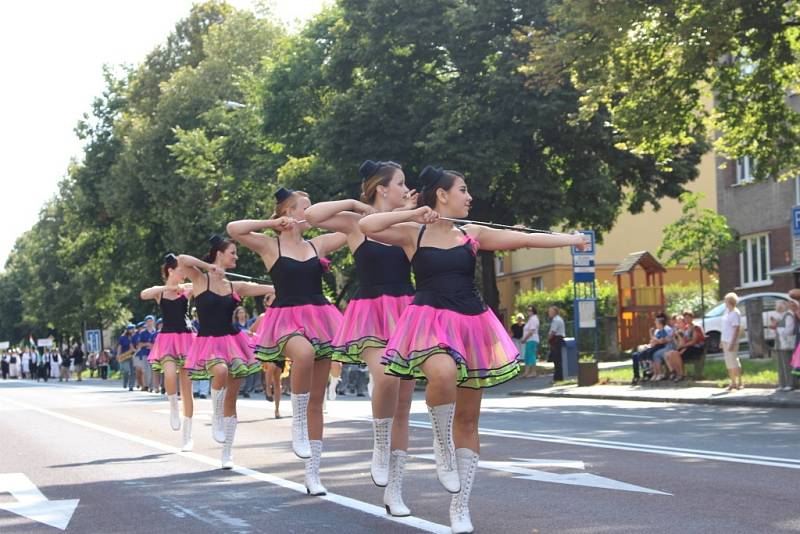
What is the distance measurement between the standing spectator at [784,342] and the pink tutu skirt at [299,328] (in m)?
14.3

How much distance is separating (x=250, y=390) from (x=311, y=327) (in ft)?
72.2

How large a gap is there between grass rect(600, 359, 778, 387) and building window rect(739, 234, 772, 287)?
46.3ft

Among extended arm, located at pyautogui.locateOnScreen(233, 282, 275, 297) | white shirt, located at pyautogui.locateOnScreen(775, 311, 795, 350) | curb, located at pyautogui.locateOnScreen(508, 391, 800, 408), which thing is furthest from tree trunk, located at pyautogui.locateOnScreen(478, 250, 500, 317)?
extended arm, located at pyautogui.locateOnScreen(233, 282, 275, 297)

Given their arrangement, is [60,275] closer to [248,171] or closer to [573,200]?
[248,171]

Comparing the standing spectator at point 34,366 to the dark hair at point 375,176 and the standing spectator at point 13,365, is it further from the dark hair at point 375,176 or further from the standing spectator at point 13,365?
the dark hair at point 375,176

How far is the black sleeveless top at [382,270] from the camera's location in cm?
922

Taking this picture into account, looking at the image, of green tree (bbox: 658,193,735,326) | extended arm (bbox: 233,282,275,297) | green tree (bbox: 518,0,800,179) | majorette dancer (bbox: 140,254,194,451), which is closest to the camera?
extended arm (bbox: 233,282,275,297)

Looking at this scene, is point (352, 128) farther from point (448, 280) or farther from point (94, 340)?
point (94, 340)

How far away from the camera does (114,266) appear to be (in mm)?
64625

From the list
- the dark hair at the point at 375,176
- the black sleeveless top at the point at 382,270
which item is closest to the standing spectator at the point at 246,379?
the black sleeveless top at the point at 382,270

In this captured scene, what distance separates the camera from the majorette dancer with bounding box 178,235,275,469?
1259cm

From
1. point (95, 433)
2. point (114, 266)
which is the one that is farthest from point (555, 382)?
point (114, 266)

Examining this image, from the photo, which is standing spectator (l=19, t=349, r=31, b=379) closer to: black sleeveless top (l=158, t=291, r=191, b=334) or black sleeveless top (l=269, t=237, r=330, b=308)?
black sleeveless top (l=158, t=291, r=191, b=334)

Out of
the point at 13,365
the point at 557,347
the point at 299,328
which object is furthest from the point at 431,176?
the point at 13,365
